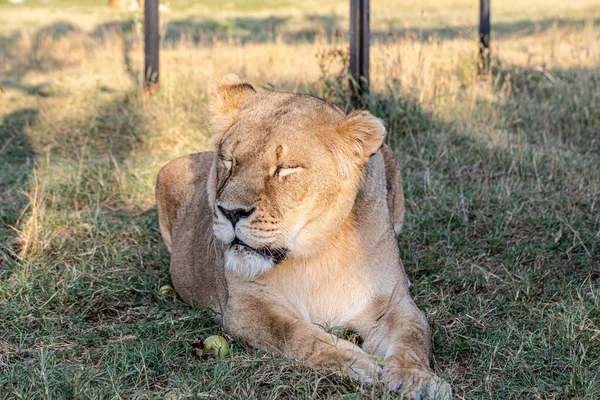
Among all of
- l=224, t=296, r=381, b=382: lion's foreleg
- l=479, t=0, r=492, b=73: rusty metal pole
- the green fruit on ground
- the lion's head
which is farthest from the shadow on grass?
l=479, t=0, r=492, b=73: rusty metal pole

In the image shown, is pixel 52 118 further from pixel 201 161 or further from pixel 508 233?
pixel 508 233

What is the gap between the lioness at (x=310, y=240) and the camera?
295 centimetres

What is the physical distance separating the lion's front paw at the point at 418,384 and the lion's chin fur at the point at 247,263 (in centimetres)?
63

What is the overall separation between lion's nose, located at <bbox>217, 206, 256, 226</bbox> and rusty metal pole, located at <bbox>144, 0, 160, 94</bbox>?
520cm

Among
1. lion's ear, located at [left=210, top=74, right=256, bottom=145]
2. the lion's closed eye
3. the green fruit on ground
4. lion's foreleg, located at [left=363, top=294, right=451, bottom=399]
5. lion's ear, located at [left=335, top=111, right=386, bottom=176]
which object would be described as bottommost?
the green fruit on ground

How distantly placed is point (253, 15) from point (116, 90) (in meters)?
14.2

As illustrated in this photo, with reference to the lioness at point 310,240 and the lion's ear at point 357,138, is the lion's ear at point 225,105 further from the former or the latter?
the lion's ear at point 357,138

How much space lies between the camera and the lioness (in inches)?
116

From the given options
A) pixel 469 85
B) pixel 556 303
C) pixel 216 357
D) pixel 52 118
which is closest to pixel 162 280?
pixel 216 357

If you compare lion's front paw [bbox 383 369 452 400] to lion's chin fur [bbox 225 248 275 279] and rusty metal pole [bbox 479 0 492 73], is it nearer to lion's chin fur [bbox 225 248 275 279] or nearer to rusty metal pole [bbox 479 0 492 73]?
lion's chin fur [bbox 225 248 275 279]

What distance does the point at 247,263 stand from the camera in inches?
122

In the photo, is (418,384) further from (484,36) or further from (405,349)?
(484,36)

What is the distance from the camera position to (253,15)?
2227 centimetres

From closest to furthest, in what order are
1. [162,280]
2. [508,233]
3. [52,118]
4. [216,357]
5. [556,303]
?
1. [216,357]
2. [556,303]
3. [162,280]
4. [508,233]
5. [52,118]
